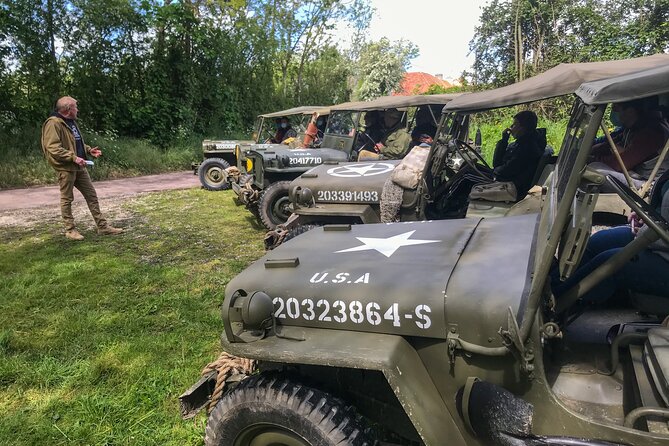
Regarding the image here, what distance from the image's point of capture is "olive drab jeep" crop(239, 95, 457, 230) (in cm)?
671

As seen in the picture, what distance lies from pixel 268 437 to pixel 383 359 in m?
0.62

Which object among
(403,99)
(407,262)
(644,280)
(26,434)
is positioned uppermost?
(403,99)

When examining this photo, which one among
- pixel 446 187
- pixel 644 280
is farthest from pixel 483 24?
pixel 644 280

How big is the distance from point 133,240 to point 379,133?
12.0ft

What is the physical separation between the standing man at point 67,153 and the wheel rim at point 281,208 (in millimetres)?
2385

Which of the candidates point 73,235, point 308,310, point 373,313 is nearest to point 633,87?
point 373,313

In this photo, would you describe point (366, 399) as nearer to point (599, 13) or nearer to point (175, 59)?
point (175, 59)

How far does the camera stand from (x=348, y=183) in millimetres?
5105

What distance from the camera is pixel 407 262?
2047mm

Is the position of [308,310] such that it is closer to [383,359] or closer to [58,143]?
[383,359]

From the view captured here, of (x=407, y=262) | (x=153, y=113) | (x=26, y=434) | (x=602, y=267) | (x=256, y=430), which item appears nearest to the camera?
(x=602, y=267)

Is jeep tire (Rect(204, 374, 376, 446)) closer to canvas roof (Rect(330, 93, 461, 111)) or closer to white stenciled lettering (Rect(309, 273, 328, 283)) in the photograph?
white stenciled lettering (Rect(309, 273, 328, 283))

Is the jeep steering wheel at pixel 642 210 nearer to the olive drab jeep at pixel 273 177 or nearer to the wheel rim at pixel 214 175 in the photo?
the olive drab jeep at pixel 273 177

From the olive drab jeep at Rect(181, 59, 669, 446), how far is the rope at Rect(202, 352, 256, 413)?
0.04m
